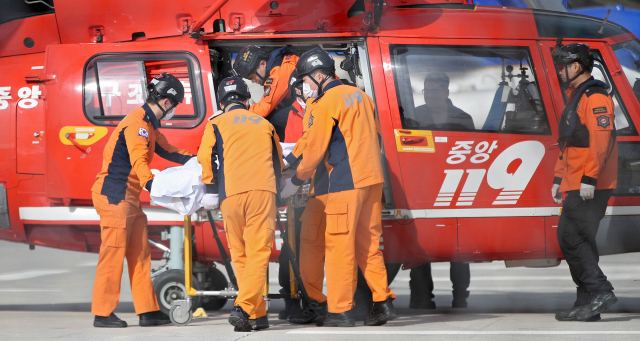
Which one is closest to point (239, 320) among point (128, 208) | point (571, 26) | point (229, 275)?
point (229, 275)

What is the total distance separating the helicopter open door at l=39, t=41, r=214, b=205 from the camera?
5078 mm

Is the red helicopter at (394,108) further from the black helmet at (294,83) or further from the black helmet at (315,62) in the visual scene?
the black helmet at (315,62)

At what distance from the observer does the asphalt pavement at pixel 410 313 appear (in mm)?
4098

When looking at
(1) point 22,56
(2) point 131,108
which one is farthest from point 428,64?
(1) point 22,56

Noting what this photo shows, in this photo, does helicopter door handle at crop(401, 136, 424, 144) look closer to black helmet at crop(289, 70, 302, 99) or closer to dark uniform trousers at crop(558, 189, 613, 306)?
black helmet at crop(289, 70, 302, 99)

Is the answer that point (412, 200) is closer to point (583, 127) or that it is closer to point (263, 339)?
point (583, 127)

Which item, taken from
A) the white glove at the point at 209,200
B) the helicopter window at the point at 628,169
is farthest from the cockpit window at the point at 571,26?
the white glove at the point at 209,200

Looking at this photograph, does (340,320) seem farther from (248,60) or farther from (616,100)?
(616,100)

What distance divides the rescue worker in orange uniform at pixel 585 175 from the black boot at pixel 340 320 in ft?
5.08

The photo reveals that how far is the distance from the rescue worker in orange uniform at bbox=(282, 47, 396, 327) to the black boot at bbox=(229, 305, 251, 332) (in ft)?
1.81

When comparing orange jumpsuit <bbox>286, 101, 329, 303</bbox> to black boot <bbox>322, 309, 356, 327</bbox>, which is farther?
orange jumpsuit <bbox>286, 101, 329, 303</bbox>

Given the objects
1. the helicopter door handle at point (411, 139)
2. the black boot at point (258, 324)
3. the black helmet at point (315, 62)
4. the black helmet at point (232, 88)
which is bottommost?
the black boot at point (258, 324)

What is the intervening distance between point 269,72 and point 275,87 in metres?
0.21

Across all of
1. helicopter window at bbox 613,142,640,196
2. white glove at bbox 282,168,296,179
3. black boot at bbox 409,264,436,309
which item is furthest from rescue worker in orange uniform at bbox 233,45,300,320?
helicopter window at bbox 613,142,640,196
